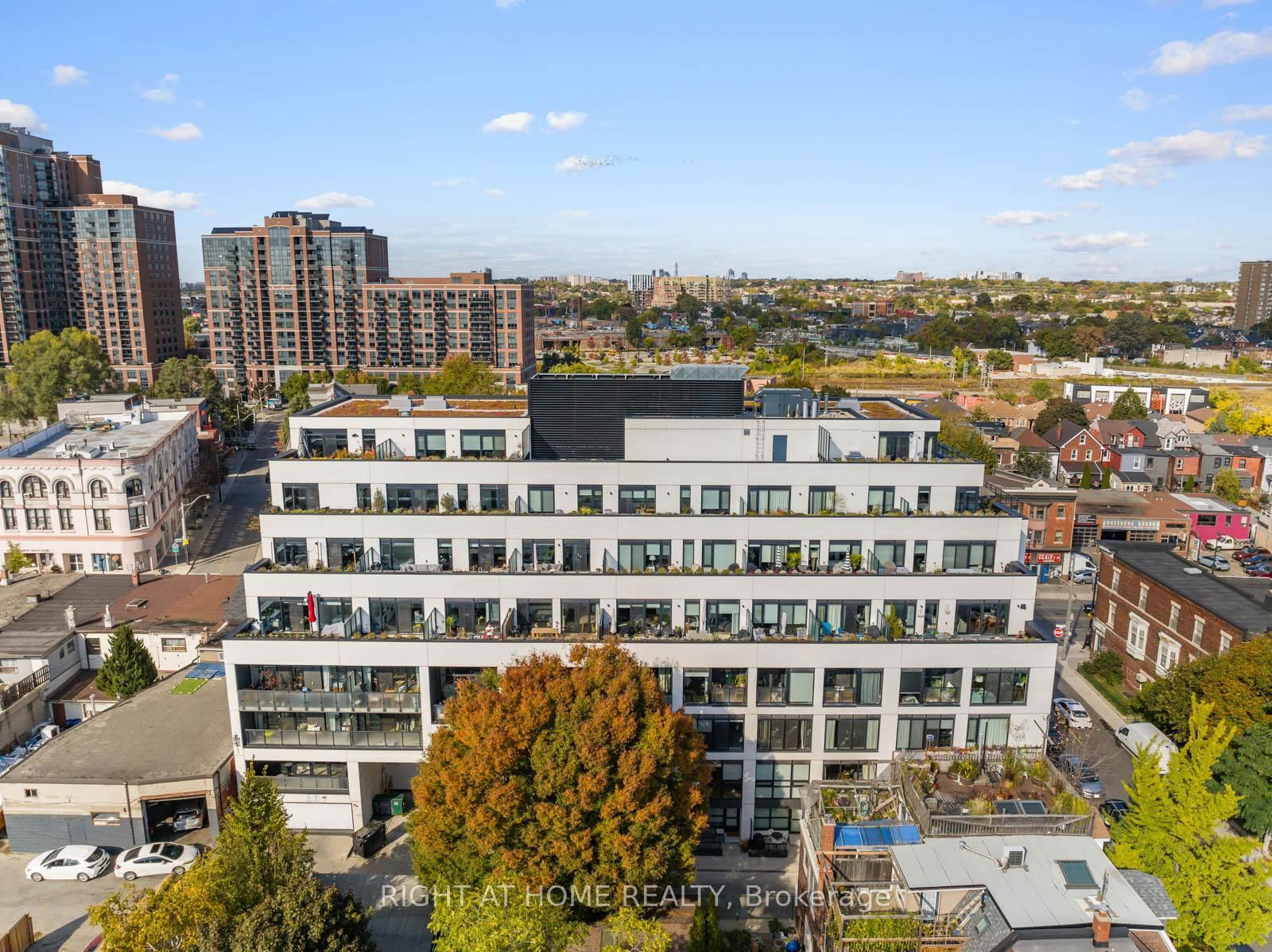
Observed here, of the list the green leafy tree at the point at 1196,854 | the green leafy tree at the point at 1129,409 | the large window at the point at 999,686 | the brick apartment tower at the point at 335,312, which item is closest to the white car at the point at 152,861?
the large window at the point at 999,686

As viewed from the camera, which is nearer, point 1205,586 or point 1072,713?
point 1072,713

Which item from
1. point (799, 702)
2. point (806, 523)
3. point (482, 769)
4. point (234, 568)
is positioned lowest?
point (234, 568)

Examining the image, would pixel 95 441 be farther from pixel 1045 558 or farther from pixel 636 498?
pixel 1045 558

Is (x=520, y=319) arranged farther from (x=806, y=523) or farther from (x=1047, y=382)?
(x=806, y=523)

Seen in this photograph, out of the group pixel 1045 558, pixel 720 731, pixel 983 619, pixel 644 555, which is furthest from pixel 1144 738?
pixel 1045 558

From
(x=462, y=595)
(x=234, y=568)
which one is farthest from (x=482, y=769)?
(x=234, y=568)
